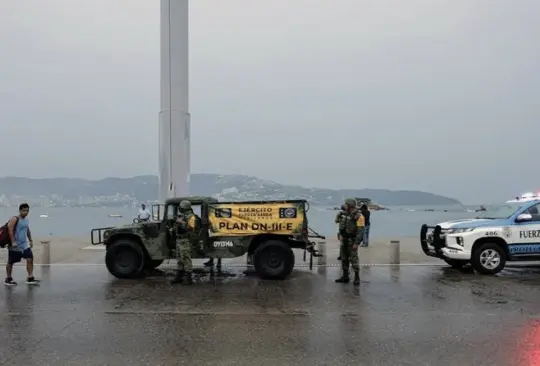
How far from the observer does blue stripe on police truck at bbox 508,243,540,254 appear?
36.8ft

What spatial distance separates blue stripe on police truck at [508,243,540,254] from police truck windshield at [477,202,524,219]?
2.42ft

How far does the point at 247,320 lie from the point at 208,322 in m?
0.57

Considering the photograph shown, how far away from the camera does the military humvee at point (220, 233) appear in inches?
426

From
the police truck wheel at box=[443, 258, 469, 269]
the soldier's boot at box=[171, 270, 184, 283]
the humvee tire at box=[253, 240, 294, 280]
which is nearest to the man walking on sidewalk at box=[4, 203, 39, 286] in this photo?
the soldier's boot at box=[171, 270, 184, 283]

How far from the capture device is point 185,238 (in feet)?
33.4

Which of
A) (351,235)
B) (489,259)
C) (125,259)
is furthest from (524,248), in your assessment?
(125,259)

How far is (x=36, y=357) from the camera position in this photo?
5.33 m

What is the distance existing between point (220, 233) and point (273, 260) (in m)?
1.34

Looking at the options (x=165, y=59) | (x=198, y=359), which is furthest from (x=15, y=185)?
(x=198, y=359)

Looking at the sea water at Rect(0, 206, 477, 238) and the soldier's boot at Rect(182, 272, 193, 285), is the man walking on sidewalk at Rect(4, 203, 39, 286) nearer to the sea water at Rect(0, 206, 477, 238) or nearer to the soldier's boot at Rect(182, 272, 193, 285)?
the soldier's boot at Rect(182, 272, 193, 285)

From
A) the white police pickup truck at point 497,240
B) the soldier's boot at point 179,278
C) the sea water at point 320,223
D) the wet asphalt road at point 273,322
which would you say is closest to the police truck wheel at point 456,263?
the white police pickup truck at point 497,240

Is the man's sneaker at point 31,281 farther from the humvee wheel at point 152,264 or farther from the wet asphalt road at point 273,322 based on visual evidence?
the humvee wheel at point 152,264

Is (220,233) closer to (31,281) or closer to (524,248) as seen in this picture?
(31,281)

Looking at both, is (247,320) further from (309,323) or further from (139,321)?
(139,321)
